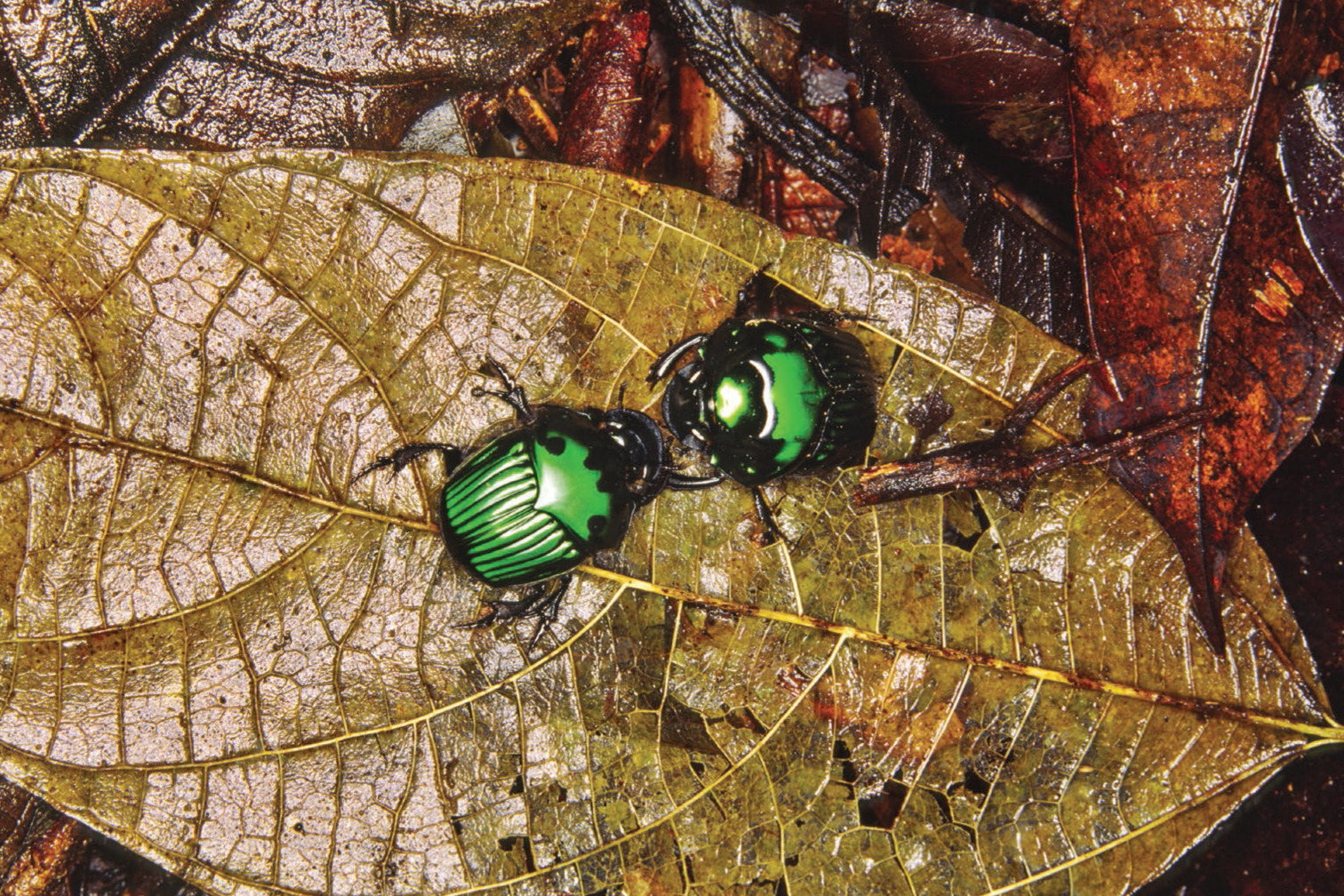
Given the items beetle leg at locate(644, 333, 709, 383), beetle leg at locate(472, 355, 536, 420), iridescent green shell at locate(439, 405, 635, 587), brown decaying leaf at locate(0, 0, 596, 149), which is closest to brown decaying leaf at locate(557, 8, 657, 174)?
brown decaying leaf at locate(0, 0, 596, 149)

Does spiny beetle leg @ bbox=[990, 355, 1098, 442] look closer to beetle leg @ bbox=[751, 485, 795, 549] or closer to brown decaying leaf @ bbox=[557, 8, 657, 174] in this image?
beetle leg @ bbox=[751, 485, 795, 549]

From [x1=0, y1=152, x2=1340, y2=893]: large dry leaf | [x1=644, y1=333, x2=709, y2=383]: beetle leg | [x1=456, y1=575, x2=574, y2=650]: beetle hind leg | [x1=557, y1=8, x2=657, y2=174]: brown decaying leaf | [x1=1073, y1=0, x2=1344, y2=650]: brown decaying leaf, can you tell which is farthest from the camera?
[x1=557, y1=8, x2=657, y2=174]: brown decaying leaf

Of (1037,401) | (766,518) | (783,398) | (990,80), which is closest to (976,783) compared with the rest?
(766,518)

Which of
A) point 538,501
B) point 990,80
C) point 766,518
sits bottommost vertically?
point 766,518

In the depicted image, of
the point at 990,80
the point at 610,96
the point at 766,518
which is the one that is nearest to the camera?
Result: the point at 766,518

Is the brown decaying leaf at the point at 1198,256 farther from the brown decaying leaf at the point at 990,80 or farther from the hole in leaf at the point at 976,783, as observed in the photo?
the hole in leaf at the point at 976,783

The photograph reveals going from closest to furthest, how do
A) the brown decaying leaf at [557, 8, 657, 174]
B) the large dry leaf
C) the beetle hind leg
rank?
the large dry leaf
the beetle hind leg
the brown decaying leaf at [557, 8, 657, 174]

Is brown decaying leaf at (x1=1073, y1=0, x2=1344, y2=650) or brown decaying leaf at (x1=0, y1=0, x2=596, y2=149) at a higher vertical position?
brown decaying leaf at (x1=0, y1=0, x2=596, y2=149)

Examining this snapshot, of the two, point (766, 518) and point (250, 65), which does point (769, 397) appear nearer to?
point (766, 518)
